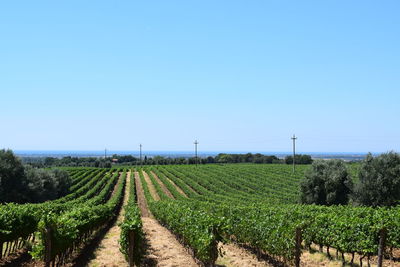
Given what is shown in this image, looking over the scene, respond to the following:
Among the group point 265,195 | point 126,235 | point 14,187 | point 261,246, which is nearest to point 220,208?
point 261,246

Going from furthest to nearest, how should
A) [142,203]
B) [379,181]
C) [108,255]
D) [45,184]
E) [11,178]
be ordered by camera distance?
[45,184] < [142,203] < [11,178] < [379,181] < [108,255]

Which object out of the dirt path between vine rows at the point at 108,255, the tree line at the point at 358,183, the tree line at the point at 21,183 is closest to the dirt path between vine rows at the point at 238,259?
the dirt path between vine rows at the point at 108,255

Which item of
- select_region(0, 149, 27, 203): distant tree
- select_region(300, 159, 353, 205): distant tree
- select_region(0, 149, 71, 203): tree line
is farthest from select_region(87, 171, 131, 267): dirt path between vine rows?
select_region(0, 149, 71, 203): tree line

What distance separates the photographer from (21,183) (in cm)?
4425

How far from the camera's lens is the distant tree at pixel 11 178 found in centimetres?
4251

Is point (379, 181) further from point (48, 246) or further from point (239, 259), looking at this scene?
point (48, 246)

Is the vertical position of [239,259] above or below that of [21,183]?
below

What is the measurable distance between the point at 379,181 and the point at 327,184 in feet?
21.3

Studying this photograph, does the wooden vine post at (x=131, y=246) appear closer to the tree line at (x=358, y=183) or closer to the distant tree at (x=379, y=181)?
the tree line at (x=358, y=183)

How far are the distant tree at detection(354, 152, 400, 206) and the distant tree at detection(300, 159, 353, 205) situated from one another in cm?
290

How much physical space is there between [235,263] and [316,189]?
26073 millimetres

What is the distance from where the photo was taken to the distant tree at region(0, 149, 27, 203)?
42.5 metres

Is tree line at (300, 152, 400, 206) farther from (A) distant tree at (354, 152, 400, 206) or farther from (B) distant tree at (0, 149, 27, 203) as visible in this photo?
(B) distant tree at (0, 149, 27, 203)

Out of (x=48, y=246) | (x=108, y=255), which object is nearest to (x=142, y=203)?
(x=108, y=255)
